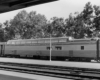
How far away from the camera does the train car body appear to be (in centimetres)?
2531

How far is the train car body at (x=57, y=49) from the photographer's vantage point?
25312 mm

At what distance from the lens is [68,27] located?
1630 inches

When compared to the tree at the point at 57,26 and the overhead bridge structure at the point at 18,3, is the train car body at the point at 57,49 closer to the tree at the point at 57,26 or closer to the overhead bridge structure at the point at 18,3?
the tree at the point at 57,26

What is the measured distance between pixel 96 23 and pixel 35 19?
95.7 feet

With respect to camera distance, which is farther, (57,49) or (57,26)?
(57,26)

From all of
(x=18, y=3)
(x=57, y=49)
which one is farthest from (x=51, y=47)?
(x=18, y=3)

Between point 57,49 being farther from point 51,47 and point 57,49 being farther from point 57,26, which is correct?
point 57,26

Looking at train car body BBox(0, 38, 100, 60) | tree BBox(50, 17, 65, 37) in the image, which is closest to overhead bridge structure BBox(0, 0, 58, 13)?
train car body BBox(0, 38, 100, 60)

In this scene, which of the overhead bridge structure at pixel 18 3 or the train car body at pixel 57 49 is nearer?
the overhead bridge structure at pixel 18 3

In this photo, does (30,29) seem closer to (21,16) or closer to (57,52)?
(21,16)

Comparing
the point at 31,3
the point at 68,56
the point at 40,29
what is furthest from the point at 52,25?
the point at 31,3

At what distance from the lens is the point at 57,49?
92.0 ft

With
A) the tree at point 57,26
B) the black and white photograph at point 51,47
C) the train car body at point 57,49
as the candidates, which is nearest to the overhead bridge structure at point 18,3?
the black and white photograph at point 51,47

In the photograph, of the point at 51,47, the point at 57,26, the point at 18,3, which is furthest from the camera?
the point at 57,26
